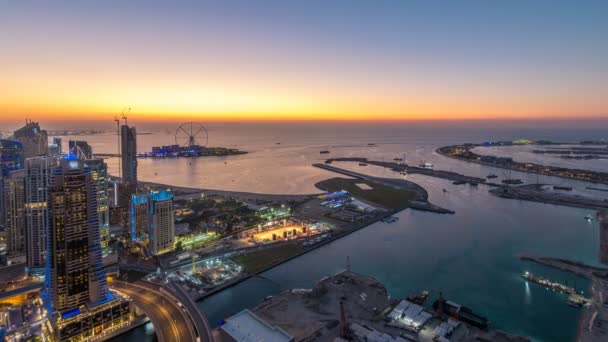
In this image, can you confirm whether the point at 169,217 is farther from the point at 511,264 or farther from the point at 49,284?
the point at 511,264

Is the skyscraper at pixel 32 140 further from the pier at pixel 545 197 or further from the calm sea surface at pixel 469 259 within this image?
the pier at pixel 545 197

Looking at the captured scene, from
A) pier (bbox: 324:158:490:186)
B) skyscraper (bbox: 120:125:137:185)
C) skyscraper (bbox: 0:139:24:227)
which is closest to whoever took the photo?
skyscraper (bbox: 0:139:24:227)

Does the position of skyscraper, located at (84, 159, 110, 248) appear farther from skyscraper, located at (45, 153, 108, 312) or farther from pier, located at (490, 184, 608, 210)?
pier, located at (490, 184, 608, 210)

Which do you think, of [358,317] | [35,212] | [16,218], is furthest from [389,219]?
[16,218]

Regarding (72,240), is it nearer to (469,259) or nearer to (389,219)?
(469,259)

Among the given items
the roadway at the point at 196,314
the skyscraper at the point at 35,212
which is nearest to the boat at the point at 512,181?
the roadway at the point at 196,314

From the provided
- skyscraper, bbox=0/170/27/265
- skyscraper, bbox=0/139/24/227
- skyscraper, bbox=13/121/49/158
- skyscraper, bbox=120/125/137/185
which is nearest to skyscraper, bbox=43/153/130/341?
skyscraper, bbox=0/170/27/265
